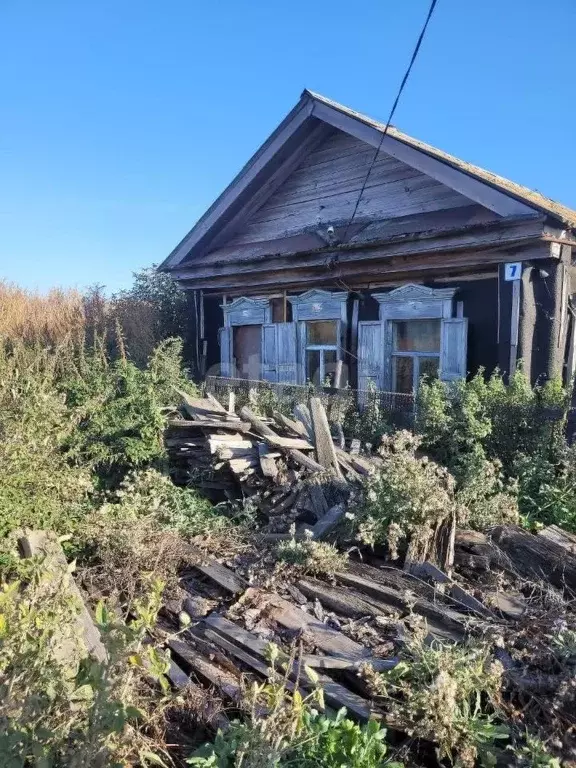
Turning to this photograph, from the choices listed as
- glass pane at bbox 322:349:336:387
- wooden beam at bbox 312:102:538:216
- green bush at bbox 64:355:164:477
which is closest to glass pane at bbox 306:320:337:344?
glass pane at bbox 322:349:336:387

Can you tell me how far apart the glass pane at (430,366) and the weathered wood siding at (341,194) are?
2.42 meters

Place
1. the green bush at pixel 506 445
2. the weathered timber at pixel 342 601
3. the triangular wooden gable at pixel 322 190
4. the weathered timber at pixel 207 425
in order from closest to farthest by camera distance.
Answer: the weathered timber at pixel 342 601
the green bush at pixel 506 445
the weathered timber at pixel 207 425
the triangular wooden gable at pixel 322 190

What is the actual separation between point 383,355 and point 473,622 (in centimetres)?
615

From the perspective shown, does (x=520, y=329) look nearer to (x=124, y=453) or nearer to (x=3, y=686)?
(x=124, y=453)

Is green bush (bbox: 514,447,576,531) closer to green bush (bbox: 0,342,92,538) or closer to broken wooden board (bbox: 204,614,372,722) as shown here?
broken wooden board (bbox: 204,614,372,722)

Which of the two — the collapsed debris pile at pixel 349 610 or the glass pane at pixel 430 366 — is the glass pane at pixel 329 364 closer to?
the glass pane at pixel 430 366

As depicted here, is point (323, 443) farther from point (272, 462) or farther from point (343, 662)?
point (343, 662)

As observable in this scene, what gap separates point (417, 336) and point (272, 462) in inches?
158

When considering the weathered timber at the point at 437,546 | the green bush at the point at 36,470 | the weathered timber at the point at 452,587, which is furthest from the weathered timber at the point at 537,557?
the green bush at the point at 36,470

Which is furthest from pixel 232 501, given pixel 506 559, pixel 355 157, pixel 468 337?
pixel 355 157

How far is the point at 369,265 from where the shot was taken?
927cm

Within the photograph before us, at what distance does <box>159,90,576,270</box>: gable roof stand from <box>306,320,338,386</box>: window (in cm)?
302

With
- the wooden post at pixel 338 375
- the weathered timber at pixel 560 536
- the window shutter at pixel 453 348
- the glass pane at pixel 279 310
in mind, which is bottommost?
the weathered timber at pixel 560 536

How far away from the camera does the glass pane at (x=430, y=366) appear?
28.3 ft
